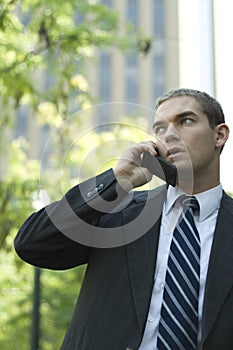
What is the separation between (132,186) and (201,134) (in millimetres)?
393

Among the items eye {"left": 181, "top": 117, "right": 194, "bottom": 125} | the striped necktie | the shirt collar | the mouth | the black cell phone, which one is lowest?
the striped necktie

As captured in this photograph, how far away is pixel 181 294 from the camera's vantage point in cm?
225

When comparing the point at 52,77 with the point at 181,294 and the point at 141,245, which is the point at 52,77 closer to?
the point at 141,245

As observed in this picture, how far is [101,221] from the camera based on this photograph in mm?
2408

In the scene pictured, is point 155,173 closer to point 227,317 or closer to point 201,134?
point 201,134

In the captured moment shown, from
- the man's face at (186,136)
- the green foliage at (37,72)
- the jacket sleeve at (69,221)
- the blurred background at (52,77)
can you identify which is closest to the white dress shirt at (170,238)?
the man's face at (186,136)

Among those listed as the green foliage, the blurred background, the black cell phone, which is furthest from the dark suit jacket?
the green foliage

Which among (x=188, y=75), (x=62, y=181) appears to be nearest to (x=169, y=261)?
(x=62, y=181)

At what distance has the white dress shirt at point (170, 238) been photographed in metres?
2.19

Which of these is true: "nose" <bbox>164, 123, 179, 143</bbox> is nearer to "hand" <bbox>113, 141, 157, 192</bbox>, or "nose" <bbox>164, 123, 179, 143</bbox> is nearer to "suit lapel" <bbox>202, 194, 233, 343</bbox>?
"hand" <bbox>113, 141, 157, 192</bbox>

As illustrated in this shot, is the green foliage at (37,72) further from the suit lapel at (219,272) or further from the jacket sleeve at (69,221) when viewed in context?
the suit lapel at (219,272)

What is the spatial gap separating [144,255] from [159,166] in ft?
1.06

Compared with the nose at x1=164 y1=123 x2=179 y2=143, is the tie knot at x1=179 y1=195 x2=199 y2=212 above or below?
below

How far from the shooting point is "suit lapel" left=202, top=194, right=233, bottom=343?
7.11ft
